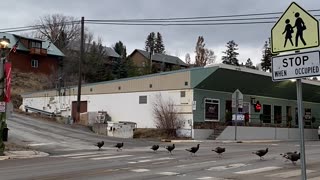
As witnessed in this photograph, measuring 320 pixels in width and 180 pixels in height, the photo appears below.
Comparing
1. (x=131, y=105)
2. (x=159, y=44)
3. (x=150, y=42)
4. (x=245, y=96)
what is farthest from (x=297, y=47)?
(x=150, y=42)

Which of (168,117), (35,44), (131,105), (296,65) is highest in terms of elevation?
(35,44)

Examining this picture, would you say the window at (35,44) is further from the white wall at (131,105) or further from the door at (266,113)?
the door at (266,113)

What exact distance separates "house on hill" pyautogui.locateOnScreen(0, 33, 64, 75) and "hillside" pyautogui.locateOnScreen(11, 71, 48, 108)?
158cm

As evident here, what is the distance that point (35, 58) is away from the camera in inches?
2950

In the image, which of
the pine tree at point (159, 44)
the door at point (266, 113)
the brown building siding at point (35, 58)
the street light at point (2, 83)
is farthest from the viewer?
the pine tree at point (159, 44)

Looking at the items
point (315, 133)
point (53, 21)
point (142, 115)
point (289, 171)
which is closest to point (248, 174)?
point (289, 171)

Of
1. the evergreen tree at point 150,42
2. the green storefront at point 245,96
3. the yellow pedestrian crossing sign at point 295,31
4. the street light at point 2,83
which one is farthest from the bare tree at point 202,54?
the yellow pedestrian crossing sign at point 295,31

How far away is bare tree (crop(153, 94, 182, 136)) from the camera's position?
1492 inches

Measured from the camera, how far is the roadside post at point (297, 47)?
5.55 m

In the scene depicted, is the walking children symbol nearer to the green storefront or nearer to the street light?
the street light

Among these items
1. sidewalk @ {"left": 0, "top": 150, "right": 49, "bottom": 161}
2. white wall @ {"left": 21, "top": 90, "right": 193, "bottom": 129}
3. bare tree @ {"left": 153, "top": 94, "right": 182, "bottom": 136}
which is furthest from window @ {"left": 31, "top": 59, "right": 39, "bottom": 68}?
sidewalk @ {"left": 0, "top": 150, "right": 49, "bottom": 161}

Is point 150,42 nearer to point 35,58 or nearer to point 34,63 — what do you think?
point 35,58

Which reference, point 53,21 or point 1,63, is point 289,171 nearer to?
point 1,63

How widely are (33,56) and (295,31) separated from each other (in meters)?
72.2
